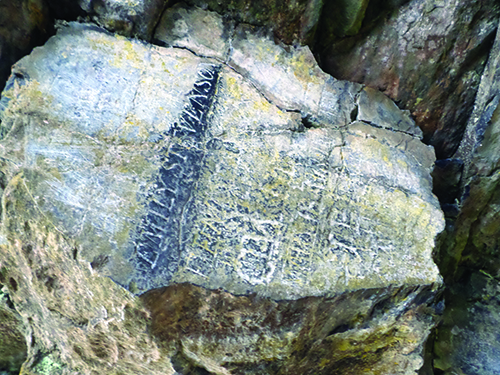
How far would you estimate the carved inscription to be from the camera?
1.39m

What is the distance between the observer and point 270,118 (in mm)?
1796

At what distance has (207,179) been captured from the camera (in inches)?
61.8

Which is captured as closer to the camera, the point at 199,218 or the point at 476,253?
the point at 199,218

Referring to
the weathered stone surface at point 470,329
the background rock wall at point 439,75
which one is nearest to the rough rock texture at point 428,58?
the background rock wall at point 439,75

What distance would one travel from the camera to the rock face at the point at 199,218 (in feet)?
4.66

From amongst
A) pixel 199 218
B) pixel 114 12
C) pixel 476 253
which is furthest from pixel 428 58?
pixel 114 12

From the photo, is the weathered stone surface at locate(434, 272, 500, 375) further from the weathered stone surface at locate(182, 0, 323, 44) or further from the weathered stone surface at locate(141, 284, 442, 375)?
the weathered stone surface at locate(182, 0, 323, 44)

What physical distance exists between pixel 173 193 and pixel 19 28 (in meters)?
1.04

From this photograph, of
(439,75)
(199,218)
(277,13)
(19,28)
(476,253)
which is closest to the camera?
(199,218)

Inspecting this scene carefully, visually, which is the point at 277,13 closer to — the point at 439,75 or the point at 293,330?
the point at 439,75

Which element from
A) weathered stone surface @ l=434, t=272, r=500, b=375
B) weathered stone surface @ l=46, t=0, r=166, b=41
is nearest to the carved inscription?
weathered stone surface @ l=46, t=0, r=166, b=41

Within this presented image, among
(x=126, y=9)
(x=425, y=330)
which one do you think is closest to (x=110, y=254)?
(x=126, y=9)

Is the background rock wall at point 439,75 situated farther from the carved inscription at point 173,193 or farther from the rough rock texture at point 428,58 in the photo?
the carved inscription at point 173,193

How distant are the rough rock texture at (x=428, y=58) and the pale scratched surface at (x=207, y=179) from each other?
1.42 feet
